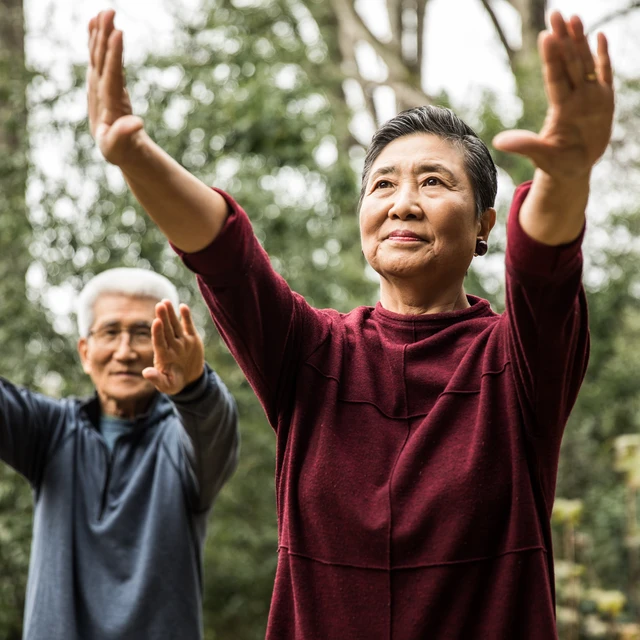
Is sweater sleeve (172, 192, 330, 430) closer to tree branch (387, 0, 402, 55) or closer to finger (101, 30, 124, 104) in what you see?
finger (101, 30, 124, 104)

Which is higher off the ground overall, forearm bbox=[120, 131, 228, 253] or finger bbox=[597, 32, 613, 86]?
finger bbox=[597, 32, 613, 86]

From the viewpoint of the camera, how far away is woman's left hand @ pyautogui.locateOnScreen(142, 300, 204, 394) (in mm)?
2336

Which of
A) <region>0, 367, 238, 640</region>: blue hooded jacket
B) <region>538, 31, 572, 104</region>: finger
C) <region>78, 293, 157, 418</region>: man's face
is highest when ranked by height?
<region>538, 31, 572, 104</region>: finger

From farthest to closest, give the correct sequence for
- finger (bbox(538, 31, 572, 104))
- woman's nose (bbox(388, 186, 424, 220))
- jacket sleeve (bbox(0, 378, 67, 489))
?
1. jacket sleeve (bbox(0, 378, 67, 489))
2. woman's nose (bbox(388, 186, 424, 220))
3. finger (bbox(538, 31, 572, 104))

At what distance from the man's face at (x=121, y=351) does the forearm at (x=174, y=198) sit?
1.71 meters

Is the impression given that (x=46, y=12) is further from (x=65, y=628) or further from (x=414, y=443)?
(x=414, y=443)

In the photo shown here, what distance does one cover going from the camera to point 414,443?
162 cm

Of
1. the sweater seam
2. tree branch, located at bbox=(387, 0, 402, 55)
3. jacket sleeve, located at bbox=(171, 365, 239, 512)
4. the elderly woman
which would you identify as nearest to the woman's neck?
the elderly woman

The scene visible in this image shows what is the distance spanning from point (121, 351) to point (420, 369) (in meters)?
1.67

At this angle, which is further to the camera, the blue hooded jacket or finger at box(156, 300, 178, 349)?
the blue hooded jacket

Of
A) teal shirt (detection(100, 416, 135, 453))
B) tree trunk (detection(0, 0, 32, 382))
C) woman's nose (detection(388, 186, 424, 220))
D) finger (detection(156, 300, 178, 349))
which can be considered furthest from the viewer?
tree trunk (detection(0, 0, 32, 382))

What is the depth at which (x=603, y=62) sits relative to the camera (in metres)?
1.38

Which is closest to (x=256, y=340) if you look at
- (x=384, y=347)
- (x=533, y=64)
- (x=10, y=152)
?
(x=384, y=347)

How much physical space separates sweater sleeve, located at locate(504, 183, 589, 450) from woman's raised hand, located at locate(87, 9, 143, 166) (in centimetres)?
58
